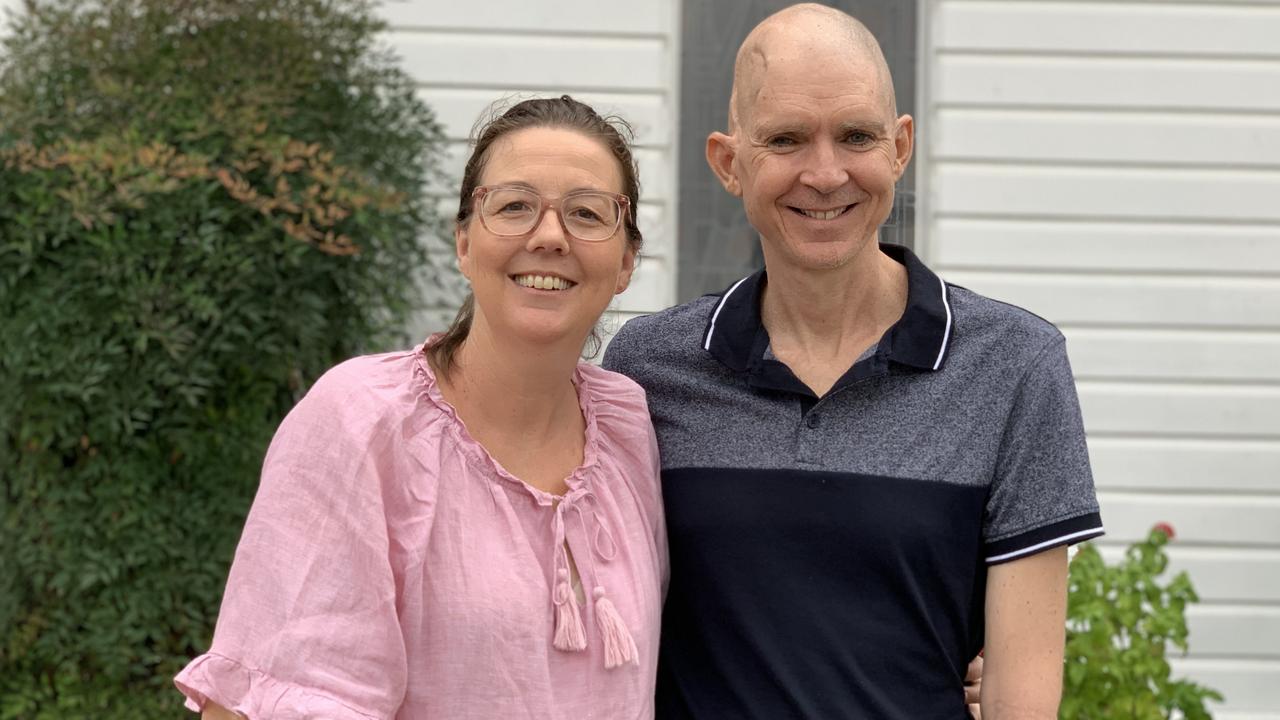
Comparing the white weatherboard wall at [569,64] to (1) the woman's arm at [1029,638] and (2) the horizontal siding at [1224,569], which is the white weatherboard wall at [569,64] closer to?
(2) the horizontal siding at [1224,569]

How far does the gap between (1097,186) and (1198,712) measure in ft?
6.20

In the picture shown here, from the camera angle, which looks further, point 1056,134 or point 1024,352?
point 1056,134

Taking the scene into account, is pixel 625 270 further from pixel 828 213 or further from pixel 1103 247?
pixel 1103 247

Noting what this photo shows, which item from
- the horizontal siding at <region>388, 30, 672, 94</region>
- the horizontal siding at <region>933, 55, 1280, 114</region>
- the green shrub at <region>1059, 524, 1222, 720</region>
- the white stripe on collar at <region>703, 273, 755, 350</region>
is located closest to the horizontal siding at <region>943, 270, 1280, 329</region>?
the horizontal siding at <region>933, 55, 1280, 114</region>

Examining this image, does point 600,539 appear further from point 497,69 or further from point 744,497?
point 497,69

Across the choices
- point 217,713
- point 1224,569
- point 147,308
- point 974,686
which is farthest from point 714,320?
point 1224,569

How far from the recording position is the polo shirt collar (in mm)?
2336

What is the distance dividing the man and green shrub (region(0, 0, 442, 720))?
225 cm

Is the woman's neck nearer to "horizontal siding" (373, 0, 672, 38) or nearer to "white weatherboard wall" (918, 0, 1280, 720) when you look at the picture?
"horizontal siding" (373, 0, 672, 38)

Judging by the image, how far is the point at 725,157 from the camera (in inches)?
99.4

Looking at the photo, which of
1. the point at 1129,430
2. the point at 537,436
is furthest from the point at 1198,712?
the point at 537,436

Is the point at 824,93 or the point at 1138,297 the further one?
the point at 1138,297

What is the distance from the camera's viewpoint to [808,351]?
245cm

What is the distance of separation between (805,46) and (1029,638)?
38.2 inches
